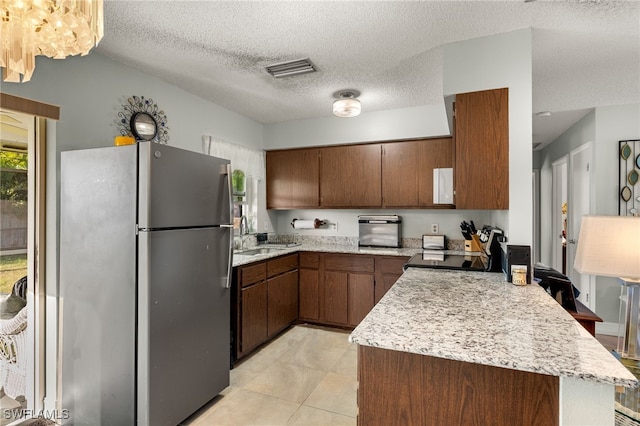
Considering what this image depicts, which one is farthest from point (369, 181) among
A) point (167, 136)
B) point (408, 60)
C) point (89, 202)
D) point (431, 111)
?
point (89, 202)

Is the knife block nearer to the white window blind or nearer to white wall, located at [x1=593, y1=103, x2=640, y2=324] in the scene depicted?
white wall, located at [x1=593, y1=103, x2=640, y2=324]

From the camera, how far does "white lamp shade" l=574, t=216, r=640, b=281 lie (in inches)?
66.5

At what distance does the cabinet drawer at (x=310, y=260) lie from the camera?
3.72 metres

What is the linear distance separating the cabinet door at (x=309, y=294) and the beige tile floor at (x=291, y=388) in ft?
1.42

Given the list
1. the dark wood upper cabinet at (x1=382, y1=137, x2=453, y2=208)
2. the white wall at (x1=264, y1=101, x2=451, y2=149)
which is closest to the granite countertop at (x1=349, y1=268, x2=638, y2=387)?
the dark wood upper cabinet at (x1=382, y1=137, x2=453, y2=208)

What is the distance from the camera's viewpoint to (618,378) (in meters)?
0.87

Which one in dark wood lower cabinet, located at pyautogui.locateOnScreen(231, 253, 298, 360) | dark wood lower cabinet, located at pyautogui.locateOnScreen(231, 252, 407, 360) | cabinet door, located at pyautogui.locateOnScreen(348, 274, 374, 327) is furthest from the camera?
cabinet door, located at pyautogui.locateOnScreen(348, 274, 374, 327)

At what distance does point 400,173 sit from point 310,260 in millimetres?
1442

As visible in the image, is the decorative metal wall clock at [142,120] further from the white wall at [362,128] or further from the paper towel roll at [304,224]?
the paper towel roll at [304,224]

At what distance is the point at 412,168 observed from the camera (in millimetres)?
3645

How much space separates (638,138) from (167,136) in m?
4.69

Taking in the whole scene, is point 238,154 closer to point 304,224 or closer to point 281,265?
point 304,224

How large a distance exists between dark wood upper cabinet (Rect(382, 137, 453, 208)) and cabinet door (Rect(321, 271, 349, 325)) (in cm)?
101

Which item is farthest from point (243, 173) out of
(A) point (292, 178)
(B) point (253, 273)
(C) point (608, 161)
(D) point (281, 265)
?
(C) point (608, 161)
